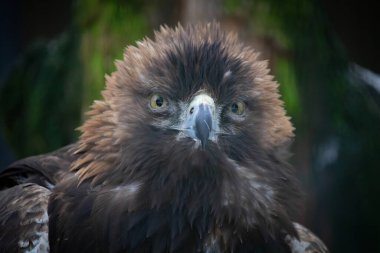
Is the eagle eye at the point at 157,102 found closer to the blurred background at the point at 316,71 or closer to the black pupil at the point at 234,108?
the black pupil at the point at 234,108

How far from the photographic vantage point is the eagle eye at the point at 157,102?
8.75 ft

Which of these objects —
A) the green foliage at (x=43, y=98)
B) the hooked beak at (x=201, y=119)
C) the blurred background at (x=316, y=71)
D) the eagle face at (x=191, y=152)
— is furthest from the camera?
the green foliage at (x=43, y=98)

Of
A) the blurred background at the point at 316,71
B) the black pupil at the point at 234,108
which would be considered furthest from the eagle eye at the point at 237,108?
the blurred background at the point at 316,71

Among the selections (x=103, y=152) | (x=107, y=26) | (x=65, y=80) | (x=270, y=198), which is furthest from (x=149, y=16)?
(x=270, y=198)

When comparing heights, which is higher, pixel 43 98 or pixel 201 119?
pixel 43 98

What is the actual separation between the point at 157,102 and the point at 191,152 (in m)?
0.28

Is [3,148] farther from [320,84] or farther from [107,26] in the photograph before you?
[320,84]

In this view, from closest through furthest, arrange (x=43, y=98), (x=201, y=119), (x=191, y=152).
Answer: (x=201, y=119), (x=191, y=152), (x=43, y=98)

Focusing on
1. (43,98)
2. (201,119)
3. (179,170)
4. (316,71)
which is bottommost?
(179,170)

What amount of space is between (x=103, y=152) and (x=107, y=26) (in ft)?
5.10

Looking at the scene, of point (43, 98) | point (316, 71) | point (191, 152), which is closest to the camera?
point (191, 152)

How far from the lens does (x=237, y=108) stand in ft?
8.98

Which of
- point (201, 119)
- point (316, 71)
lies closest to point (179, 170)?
Result: point (201, 119)

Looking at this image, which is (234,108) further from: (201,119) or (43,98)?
(43,98)
